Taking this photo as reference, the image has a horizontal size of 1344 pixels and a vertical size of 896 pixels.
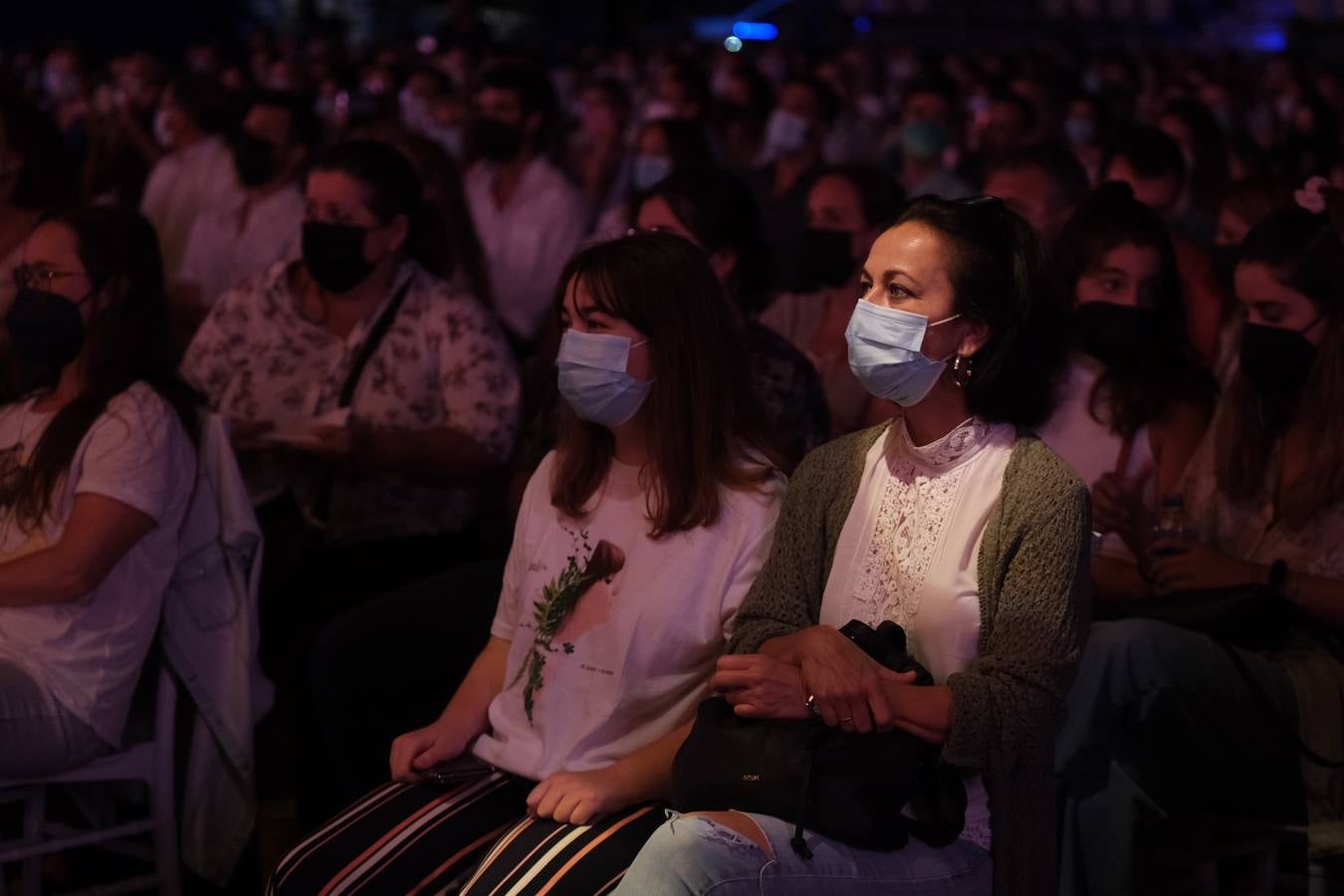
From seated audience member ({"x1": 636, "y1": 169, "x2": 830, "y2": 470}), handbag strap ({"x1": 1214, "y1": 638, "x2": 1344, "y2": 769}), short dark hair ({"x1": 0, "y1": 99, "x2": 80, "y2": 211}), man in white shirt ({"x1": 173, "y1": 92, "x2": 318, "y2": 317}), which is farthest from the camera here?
man in white shirt ({"x1": 173, "y1": 92, "x2": 318, "y2": 317})

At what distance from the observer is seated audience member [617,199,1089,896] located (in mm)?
2375

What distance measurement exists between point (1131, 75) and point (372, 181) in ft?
38.7

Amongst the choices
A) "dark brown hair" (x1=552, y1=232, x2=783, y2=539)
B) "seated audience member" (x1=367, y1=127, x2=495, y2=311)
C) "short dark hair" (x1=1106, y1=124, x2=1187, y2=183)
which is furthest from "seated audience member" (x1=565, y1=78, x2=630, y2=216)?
"dark brown hair" (x1=552, y1=232, x2=783, y2=539)

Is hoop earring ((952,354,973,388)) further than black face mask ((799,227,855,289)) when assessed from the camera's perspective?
No

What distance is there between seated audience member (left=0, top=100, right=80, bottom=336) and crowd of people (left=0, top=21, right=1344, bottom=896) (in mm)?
18

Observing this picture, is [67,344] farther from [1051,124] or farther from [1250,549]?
[1051,124]

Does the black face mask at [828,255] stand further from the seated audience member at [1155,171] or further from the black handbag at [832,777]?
the black handbag at [832,777]

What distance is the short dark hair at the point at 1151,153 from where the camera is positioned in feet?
17.9

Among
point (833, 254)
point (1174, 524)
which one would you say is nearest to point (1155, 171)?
point (833, 254)

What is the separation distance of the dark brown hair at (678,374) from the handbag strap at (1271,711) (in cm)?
93

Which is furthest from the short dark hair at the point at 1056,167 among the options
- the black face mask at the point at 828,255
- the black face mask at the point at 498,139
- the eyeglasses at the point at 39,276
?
the eyeglasses at the point at 39,276

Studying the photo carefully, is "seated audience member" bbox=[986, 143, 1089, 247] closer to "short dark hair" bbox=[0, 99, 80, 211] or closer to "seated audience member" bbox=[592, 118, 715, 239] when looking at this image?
"seated audience member" bbox=[592, 118, 715, 239]

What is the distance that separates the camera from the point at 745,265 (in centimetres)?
411

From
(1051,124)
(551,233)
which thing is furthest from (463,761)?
(1051,124)
